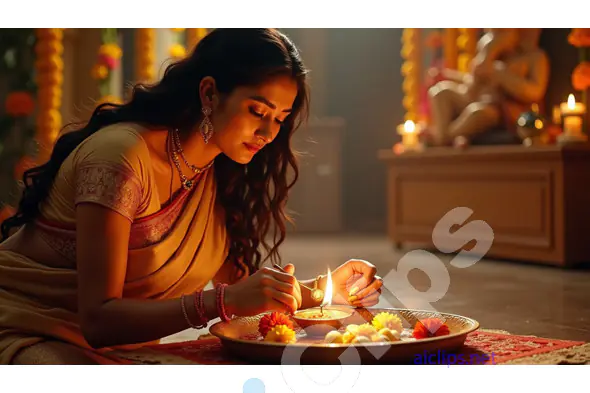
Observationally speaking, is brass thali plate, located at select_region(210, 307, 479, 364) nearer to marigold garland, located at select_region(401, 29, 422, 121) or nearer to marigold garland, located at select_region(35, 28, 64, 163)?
marigold garland, located at select_region(35, 28, 64, 163)

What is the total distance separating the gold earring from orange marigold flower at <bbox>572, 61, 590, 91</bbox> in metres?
3.60

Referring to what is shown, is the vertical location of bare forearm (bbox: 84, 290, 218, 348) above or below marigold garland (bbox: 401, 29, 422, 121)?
A: below

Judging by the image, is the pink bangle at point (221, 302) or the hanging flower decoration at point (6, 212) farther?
the hanging flower decoration at point (6, 212)

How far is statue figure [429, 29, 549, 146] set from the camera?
510cm

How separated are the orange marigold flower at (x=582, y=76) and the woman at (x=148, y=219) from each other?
334 centimetres

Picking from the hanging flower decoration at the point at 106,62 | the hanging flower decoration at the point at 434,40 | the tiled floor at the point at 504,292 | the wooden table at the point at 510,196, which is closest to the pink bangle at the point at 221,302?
the tiled floor at the point at 504,292

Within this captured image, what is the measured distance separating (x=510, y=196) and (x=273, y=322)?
3576mm

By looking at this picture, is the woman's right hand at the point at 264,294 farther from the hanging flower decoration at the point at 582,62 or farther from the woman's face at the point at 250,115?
the hanging flower decoration at the point at 582,62

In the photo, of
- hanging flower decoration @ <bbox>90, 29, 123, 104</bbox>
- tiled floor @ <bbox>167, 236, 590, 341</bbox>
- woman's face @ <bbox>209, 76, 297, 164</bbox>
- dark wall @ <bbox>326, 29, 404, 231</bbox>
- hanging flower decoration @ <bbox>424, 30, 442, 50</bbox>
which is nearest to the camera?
woman's face @ <bbox>209, 76, 297, 164</bbox>

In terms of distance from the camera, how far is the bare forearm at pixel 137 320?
1.49m

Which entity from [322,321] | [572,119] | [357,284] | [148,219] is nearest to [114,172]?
[148,219]

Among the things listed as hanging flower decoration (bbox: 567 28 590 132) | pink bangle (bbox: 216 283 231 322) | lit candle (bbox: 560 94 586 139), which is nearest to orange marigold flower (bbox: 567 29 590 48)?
hanging flower decoration (bbox: 567 28 590 132)
